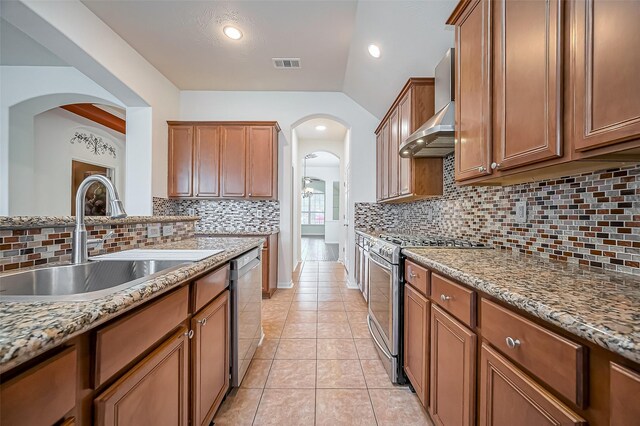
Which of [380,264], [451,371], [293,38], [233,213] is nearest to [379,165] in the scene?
[293,38]

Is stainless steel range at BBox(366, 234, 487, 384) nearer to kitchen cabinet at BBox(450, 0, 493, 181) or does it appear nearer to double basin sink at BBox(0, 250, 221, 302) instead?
kitchen cabinet at BBox(450, 0, 493, 181)

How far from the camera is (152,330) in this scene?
2.90 feet

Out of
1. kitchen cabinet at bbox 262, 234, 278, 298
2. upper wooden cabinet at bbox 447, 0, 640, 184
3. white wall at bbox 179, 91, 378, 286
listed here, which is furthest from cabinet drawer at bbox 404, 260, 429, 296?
white wall at bbox 179, 91, 378, 286

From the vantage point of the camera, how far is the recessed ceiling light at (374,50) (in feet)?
9.08

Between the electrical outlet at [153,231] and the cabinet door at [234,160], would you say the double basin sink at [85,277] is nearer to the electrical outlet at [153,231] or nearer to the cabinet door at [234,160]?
the electrical outlet at [153,231]

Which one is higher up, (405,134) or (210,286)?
(405,134)

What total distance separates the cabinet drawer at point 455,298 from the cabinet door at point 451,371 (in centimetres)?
4

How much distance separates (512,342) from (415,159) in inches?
81.5

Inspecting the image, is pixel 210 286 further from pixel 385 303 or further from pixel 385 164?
pixel 385 164

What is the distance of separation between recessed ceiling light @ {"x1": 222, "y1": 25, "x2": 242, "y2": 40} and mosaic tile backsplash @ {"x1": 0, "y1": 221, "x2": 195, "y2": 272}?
2282mm

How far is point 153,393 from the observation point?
34.6 inches

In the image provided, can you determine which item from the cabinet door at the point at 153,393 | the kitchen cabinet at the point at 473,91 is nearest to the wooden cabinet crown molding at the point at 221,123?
the kitchen cabinet at the point at 473,91

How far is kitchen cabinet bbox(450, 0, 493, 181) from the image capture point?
1391 mm

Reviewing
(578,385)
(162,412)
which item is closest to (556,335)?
(578,385)
